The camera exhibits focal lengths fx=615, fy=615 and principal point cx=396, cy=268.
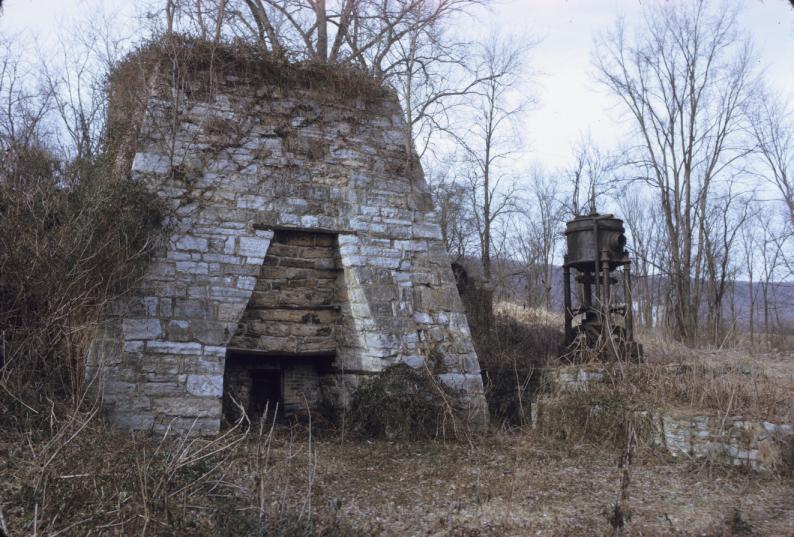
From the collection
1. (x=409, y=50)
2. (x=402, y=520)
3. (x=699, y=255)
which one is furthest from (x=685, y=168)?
(x=402, y=520)

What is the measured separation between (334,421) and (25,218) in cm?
367

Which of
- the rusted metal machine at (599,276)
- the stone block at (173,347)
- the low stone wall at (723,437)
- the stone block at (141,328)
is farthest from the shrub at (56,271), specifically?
the rusted metal machine at (599,276)

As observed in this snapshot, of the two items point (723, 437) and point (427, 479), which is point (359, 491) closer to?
point (427, 479)

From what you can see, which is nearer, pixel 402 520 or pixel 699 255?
pixel 402 520

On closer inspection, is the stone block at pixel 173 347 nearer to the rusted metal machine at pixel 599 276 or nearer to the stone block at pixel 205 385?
the stone block at pixel 205 385

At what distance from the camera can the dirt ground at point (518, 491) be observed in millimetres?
4129

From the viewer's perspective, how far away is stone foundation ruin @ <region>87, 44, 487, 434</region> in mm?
6270

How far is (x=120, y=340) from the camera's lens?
6031 mm

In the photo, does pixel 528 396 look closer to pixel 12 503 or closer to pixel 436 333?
pixel 436 333

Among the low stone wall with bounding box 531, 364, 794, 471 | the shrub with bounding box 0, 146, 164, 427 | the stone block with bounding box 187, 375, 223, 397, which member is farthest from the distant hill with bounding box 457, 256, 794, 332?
the shrub with bounding box 0, 146, 164, 427

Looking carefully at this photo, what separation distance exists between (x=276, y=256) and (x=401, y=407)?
7.18 feet

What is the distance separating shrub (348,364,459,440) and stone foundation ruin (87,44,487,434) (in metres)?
0.25

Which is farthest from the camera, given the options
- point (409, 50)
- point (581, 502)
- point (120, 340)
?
point (409, 50)

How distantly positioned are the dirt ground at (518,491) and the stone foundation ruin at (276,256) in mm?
1107
